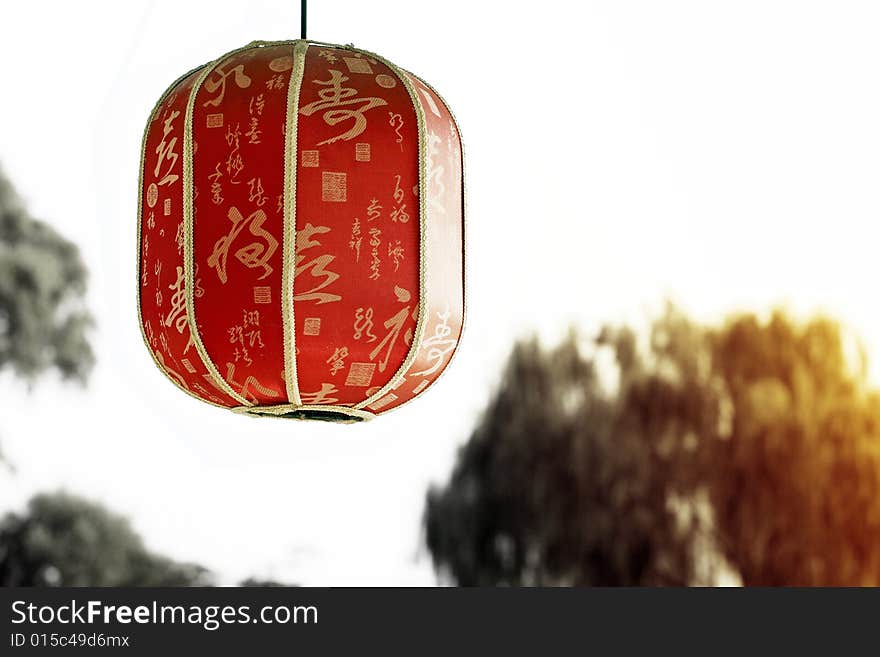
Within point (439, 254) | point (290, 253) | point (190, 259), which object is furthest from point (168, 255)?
point (439, 254)

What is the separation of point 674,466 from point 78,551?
1601 millimetres

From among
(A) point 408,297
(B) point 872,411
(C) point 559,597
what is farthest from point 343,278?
(B) point 872,411

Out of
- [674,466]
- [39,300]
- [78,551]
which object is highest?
[39,300]

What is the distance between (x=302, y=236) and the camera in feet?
3.97

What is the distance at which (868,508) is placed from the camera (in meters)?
2.94

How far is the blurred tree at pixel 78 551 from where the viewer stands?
9.81 feet

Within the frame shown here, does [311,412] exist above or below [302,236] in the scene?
below

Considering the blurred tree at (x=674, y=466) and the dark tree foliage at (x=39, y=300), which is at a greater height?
the dark tree foliage at (x=39, y=300)

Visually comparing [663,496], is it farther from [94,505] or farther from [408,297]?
[408,297]

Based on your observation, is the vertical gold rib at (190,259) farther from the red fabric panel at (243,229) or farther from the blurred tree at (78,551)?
the blurred tree at (78,551)

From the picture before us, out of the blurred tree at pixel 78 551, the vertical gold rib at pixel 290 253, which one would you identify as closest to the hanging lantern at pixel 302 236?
the vertical gold rib at pixel 290 253

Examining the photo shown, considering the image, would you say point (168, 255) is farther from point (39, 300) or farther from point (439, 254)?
point (39, 300)

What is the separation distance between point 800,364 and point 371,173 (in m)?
2.06

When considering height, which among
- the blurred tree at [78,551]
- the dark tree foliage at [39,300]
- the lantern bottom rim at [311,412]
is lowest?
the blurred tree at [78,551]
